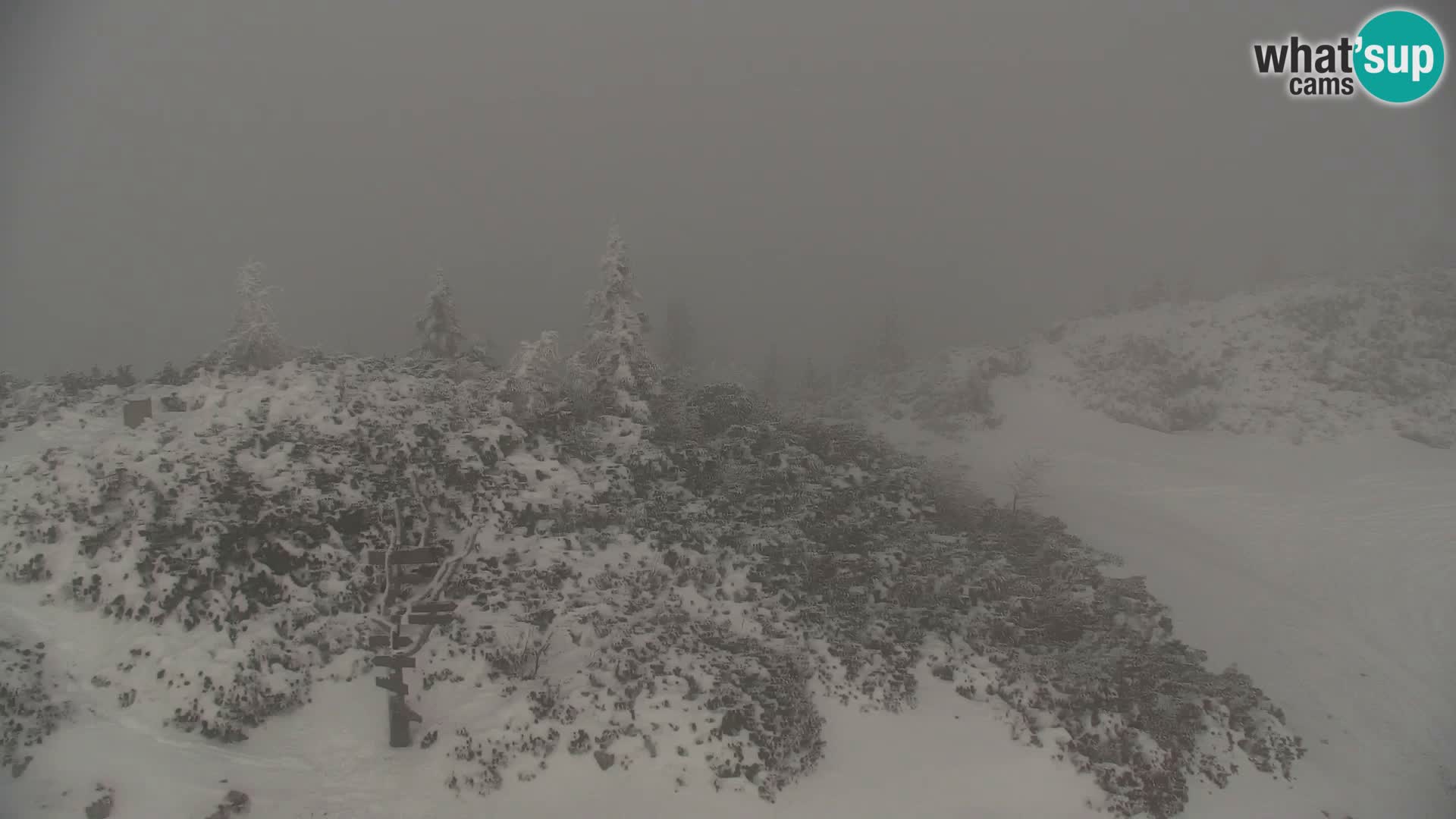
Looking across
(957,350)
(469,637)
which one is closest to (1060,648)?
(469,637)

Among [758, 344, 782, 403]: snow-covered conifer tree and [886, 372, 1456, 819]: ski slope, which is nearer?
[886, 372, 1456, 819]: ski slope

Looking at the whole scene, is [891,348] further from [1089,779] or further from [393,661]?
[393,661]

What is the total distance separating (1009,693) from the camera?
42.9 ft

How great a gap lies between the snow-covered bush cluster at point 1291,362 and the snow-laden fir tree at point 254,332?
3711 centimetres

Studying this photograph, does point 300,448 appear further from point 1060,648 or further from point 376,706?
point 1060,648

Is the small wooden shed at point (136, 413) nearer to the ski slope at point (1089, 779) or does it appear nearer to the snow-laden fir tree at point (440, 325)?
the ski slope at point (1089, 779)

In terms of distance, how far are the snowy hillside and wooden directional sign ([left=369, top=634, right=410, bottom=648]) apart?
2.82 ft

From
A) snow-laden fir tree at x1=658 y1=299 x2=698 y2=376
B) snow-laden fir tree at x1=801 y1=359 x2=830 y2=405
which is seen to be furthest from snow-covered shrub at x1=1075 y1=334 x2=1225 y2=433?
snow-laden fir tree at x1=658 y1=299 x2=698 y2=376

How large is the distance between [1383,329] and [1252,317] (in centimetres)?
549

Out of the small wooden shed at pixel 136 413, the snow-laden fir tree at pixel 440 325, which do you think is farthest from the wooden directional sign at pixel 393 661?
the snow-laden fir tree at pixel 440 325

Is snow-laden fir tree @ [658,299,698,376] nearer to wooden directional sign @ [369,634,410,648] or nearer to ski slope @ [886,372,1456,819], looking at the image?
ski slope @ [886,372,1456,819]

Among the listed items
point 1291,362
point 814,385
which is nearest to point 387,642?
point 814,385

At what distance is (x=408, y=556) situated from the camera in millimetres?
10492

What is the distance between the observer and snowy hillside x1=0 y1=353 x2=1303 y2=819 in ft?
35.6
